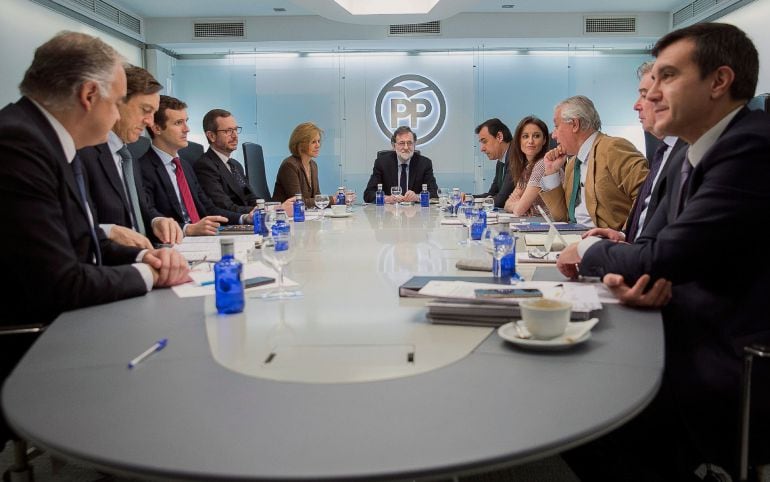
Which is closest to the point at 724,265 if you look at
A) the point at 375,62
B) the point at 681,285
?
the point at 681,285

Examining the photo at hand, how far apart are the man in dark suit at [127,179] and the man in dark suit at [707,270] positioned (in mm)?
1847

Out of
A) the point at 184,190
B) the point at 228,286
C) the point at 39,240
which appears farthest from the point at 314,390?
the point at 184,190

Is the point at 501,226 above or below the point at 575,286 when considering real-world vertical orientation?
above

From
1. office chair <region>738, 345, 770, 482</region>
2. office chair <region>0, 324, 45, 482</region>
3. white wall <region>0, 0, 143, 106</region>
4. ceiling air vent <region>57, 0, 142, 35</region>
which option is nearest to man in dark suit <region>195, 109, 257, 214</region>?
white wall <region>0, 0, 143, 106</region>

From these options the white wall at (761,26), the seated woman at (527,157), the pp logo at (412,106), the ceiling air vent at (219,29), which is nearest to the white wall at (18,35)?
the ceiling air vent at (219,29)

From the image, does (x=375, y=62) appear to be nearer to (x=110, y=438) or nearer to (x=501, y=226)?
(x=501, y=226)

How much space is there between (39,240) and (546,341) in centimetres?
120

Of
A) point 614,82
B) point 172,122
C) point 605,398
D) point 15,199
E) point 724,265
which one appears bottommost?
point 605,398

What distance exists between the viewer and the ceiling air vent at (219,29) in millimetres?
8375

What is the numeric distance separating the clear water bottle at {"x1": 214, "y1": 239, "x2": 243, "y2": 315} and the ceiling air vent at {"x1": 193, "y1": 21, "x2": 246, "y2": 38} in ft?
24.2

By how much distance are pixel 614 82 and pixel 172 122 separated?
22.4 ft

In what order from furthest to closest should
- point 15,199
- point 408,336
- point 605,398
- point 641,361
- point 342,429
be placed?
point 15,199, point 408,336, point 641,361, point 605,398, point 342,429

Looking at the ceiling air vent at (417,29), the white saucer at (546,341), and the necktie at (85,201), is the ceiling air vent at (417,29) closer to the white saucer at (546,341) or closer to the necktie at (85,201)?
the necktie at (85,201)

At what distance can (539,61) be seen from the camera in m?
9.09
